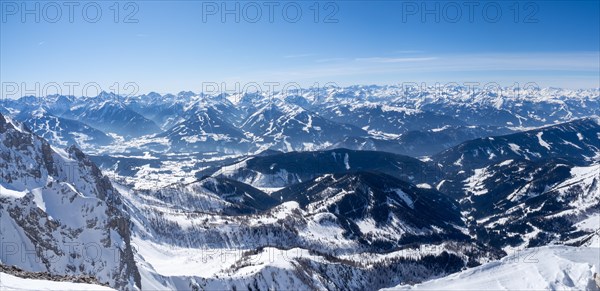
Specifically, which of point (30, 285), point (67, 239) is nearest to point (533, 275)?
point (30, 285)

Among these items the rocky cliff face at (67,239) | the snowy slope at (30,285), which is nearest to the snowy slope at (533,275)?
the rocky cliff face at (67,239)

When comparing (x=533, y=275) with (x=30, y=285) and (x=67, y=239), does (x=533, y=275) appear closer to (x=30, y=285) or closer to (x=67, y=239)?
(x=30, y=285)

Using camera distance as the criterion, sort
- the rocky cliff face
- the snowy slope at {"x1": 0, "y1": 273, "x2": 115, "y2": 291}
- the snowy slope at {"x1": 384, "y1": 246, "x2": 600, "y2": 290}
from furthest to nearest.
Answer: the rocky cliff face
the snowy slope at {"x1": 384, "y1": 246, "x2": 600, "y2": 290}
the snowy slope at {"x1": 0, "y1": 273, "x2": 115, "y2": 291}

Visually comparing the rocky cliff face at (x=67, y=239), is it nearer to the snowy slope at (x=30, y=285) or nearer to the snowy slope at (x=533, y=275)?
the snowy slope at (x=30, y=285)

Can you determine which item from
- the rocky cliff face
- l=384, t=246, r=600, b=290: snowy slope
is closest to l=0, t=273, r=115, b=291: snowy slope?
the rocky cliff face

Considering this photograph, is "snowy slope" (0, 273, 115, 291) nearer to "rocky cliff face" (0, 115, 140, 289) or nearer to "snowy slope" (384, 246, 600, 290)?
"rocky cliff face" (0, 115, 140, 289)

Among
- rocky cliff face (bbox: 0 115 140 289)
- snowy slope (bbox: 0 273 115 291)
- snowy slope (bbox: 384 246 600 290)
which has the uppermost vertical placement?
snowy slope (bbox: 0 273 115 291)

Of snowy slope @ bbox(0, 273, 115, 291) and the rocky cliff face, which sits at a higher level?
snowy slope @ bbox(0, 273, 115, 291)

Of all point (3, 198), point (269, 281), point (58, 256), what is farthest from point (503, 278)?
point (3, 198)
